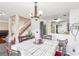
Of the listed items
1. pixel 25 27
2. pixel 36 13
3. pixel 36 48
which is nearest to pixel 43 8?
pixel 36 13

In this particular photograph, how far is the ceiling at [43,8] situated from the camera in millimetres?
1765

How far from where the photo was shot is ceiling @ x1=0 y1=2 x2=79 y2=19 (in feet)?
5.79

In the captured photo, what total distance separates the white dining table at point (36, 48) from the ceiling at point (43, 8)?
1.46 feet

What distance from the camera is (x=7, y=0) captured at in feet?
5.80

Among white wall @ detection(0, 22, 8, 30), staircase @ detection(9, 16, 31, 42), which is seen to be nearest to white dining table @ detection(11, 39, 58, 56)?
staircase @ detection(9, 16, 31, 42)

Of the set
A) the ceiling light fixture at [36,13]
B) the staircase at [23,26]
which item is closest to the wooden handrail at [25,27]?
the staircase at [23,26]

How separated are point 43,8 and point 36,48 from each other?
2.20 ft

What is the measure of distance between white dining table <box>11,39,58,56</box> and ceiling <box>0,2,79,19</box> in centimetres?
44

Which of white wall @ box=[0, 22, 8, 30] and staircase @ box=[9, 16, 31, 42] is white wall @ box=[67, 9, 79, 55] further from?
white wall @ box=[0, 22, 8, 30]

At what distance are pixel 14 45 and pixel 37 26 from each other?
1.60 feet

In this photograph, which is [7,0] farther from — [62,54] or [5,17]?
[62,54]

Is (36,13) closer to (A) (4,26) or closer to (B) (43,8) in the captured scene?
(B) (43,8)

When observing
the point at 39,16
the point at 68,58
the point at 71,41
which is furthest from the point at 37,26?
the point at 68,58

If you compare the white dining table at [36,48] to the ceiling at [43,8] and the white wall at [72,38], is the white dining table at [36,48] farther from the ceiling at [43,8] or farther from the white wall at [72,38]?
the ceiling at [43,8]
